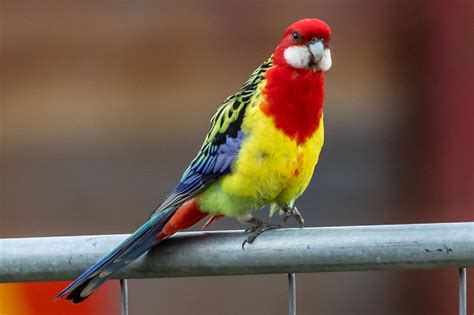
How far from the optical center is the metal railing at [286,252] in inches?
71.1

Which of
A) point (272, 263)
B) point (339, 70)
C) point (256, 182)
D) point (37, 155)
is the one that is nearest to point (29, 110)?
point (37, 155)

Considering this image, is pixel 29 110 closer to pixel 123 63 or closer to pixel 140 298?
pixel 123 63

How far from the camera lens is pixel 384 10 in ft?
18.4

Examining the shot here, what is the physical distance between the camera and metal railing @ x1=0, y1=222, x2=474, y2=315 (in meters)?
1.81

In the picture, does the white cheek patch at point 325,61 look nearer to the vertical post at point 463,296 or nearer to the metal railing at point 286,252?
the metal railing at point 286,252

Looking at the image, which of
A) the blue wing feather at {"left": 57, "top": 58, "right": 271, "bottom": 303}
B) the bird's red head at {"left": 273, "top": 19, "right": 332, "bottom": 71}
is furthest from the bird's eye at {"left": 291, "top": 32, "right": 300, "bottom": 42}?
the blue wing feather at {"left": 57, "top": 58, "right": 271, "bottom": 303}

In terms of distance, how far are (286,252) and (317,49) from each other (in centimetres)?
86

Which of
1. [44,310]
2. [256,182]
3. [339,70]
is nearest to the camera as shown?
[256,182]

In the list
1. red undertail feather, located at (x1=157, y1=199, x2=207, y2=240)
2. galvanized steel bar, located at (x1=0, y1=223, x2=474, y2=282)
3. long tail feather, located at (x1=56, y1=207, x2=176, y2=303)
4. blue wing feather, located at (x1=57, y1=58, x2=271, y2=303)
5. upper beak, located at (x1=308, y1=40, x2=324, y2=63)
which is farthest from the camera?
upper beak, located at (x1=308, y1=40, x2=324, y2=63)

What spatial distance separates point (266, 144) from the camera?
8.29 feet

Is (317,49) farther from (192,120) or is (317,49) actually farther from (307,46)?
(192,120)

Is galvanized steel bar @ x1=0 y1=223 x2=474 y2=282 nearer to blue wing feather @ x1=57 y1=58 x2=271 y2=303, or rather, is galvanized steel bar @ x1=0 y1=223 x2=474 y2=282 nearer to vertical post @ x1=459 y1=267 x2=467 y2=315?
vertical post @ x1=459 y1=267 x2=467 y2=315

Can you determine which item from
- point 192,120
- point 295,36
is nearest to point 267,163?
point 295,36

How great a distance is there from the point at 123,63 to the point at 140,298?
1.39 meters
